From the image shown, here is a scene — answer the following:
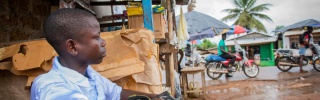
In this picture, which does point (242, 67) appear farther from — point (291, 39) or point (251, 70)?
point (291, 39)

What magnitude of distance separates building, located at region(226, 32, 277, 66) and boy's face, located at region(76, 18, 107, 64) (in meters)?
24.4

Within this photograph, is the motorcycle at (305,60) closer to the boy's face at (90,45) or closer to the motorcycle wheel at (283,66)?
the motorcycle wheel at (283,66)

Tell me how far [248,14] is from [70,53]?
101ft

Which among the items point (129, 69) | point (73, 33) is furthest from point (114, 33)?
point (73, 33)

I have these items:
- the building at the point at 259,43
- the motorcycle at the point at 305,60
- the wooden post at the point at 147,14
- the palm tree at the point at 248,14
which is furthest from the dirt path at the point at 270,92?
the palm tree at the point at 248,14

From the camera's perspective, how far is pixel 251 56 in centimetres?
2653

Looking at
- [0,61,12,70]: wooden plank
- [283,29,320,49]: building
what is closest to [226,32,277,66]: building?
[283,29,320,49]: building

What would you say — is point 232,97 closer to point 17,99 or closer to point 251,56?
point 17,99

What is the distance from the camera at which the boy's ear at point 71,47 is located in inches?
44.3

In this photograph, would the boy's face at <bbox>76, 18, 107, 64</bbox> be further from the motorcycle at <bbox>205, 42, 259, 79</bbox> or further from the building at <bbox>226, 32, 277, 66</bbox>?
the building at <bbox>226, 32, 277, 66</bbox>

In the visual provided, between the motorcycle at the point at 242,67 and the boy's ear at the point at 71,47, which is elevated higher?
the boy's ear at the point at 71,47

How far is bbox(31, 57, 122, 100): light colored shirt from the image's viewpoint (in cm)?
98

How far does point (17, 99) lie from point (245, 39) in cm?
2518

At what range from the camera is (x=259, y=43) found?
25.5 m
